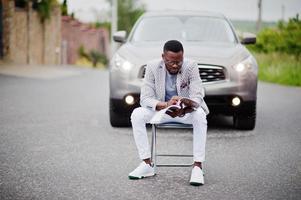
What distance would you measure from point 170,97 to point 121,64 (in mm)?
2431

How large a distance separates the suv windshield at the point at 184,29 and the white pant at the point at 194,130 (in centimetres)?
360

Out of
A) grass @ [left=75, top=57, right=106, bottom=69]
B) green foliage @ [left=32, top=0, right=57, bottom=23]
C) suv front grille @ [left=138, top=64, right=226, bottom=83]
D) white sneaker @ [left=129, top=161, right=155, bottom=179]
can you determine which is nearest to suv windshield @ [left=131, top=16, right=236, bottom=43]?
suv front grille @ [left=138, top=64, right=226, bottom=83]

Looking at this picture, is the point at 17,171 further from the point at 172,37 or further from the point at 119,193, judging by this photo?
the point at 172,37

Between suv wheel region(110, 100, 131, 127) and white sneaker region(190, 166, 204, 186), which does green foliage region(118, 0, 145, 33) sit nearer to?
suv wheel region(110, 100, 131, 127)

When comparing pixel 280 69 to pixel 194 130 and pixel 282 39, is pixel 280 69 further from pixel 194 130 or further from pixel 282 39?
pixel 194 130

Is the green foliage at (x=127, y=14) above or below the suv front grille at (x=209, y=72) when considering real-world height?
below

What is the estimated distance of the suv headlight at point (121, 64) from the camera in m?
7.70

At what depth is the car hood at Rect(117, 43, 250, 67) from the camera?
25.1ft

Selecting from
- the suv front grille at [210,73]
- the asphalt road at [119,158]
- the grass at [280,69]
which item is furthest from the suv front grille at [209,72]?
the grass at [280,69]

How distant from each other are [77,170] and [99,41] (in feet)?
175

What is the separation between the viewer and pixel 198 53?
779cm

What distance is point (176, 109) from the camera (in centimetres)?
509

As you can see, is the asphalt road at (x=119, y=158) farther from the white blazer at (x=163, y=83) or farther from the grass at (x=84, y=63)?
the grass at (x=84, y=63)

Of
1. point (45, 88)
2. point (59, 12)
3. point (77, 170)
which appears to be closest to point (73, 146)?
point (77, 170)
